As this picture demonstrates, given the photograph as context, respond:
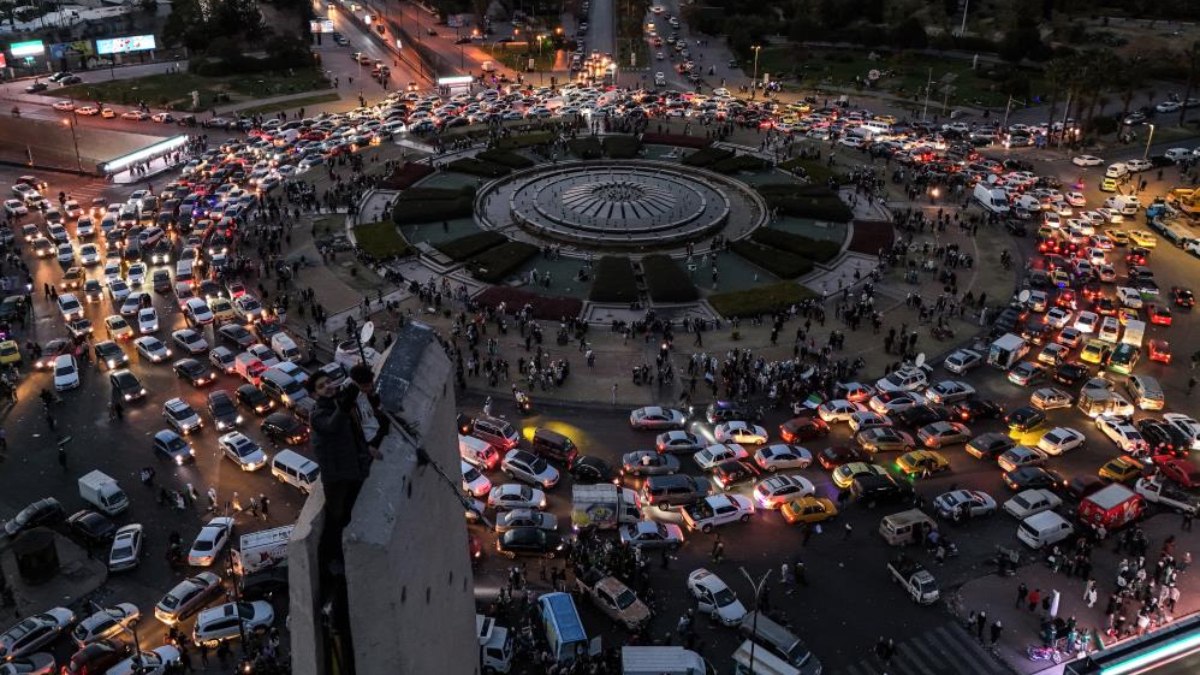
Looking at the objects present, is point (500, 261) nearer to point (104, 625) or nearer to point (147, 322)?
point (147, 322)

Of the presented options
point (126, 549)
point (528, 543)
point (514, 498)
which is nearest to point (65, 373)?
point (126, 549)

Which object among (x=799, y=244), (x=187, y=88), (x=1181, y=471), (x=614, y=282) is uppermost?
(x=187, y=88)

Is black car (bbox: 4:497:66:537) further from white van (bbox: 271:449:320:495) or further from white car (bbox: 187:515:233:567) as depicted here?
white van (bbox: 271:449:320:495)

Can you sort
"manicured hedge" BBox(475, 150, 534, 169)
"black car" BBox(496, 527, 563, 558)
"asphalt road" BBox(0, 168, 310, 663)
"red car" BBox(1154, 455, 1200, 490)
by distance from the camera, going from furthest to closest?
1. "manicured hedge" BBox(475, 150, 534, 169)
2. "red car" BBox(1154, 455, 1200, 490)
3. "black car" BBox(496, 527, 563, 558)
4. "asphalt road" BBox(0, 168, 310, 663)

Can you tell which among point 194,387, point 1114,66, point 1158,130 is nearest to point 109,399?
point 194,387

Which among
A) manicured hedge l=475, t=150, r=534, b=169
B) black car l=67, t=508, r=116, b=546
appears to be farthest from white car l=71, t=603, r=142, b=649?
manicured hedge l=475, t=150, r=534, b=169

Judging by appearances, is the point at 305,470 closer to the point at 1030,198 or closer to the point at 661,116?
the point at 1030,198
